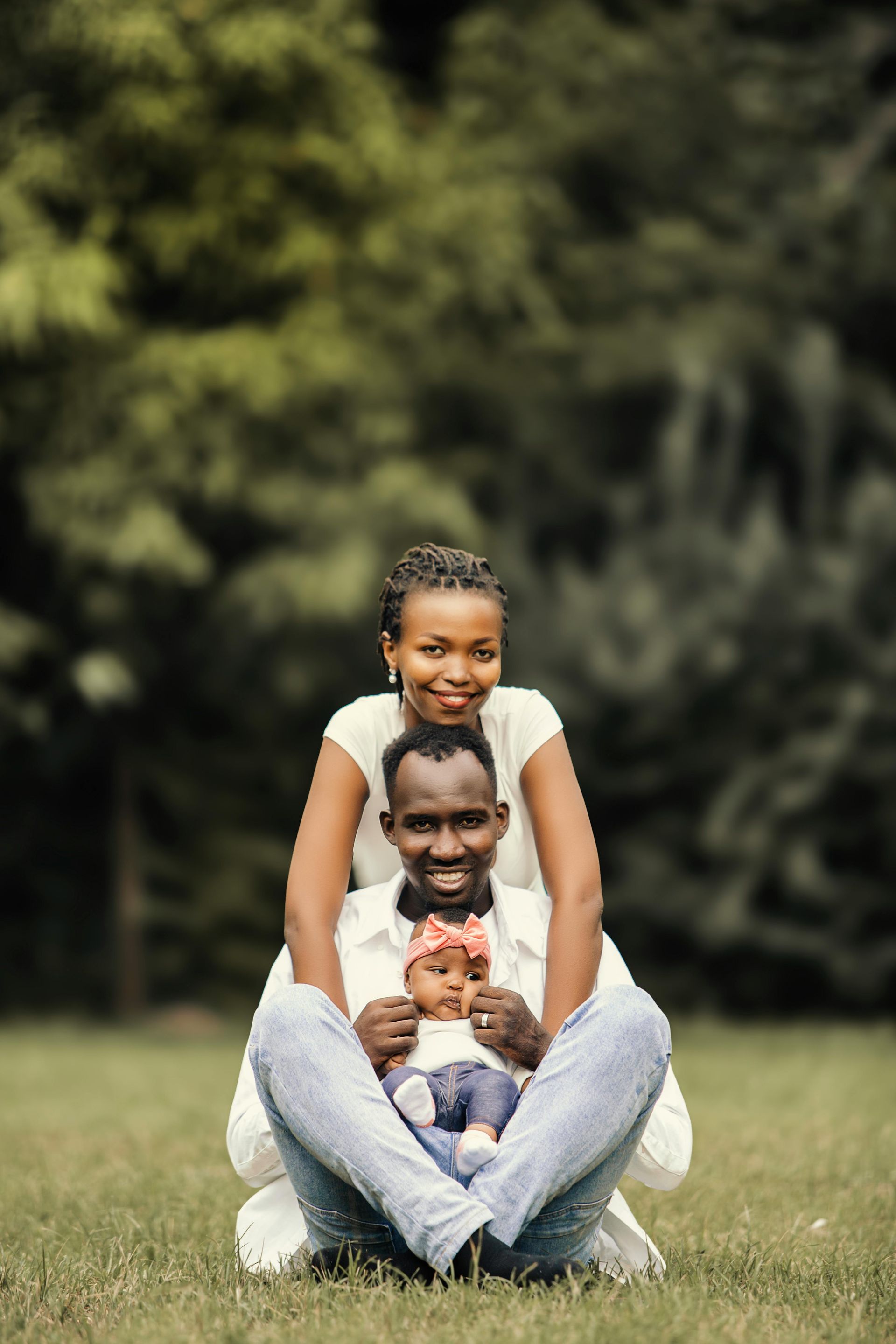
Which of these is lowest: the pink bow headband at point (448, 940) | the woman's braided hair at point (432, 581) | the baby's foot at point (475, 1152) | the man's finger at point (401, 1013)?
the baby's foot at point (475, 1152)

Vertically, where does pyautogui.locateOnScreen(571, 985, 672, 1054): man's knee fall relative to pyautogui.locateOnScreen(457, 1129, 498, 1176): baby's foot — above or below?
above

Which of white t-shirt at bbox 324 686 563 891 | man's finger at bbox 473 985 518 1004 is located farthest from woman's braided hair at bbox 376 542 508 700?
man's finger at bbox 473 985 518 1004

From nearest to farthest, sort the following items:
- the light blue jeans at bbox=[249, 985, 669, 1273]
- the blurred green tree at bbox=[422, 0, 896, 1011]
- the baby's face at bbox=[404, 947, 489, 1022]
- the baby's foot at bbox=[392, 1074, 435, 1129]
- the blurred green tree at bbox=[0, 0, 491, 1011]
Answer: the light blue jeans at bbox=[249, 985, 669, 1273]
the baby's foot at bbox=[392, 1074, 435, 1129]
the baby's face at bbox=[404, 947, 489, 1022]
the blurred green tree at bbox=[0, 0, 491, 1011]
the blurred green tree at bbox=[422, 0, 896, 1011]

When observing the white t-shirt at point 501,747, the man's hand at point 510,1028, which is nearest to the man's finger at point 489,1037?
the man's hand at point 510,1028

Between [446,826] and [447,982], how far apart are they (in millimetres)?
316

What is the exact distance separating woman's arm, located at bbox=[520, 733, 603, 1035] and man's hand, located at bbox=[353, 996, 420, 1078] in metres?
0.28

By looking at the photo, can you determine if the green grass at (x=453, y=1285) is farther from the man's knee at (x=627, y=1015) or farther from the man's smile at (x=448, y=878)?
the man's smile at (x=448, y=878)

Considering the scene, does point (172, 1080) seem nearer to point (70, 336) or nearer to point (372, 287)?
point (70, 336)

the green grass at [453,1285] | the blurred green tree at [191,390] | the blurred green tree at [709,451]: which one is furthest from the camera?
the blurred green tree at [709,451]

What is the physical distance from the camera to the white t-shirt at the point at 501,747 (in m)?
3.03

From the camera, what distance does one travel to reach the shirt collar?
2.80 meters

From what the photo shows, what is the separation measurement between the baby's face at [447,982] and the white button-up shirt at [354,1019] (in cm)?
6

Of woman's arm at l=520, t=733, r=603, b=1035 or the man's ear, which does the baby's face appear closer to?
woman's arm at l=520, t=733, r=603, b=1035

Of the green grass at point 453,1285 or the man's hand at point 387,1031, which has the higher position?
the man's hand at point 387,1031
